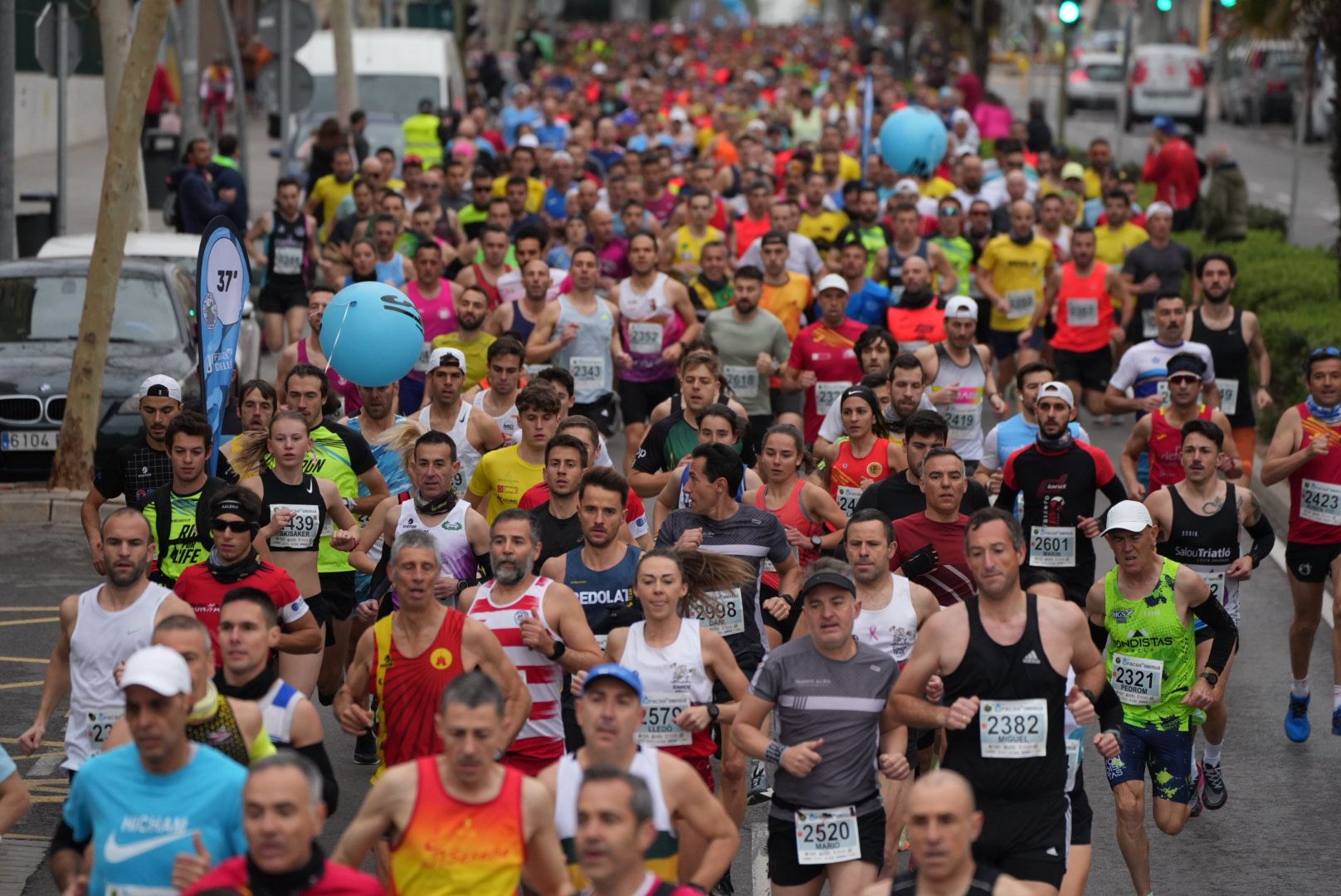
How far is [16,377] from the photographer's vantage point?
15.2 metres

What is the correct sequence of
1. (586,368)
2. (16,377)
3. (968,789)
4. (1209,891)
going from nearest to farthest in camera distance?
(968,789) < (1209,891) < (586,368) < (16,377)

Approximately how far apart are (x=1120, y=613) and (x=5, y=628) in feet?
20.8

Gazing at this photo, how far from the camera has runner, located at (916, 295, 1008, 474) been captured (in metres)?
13.0

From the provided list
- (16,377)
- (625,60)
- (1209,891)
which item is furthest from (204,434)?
(625,60)

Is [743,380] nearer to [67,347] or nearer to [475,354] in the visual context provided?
[475,354]

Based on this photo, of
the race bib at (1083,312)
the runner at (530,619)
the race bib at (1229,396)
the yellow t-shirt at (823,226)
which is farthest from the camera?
the yellow t-shirt at (823,226)

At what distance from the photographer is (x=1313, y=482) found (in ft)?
37.3

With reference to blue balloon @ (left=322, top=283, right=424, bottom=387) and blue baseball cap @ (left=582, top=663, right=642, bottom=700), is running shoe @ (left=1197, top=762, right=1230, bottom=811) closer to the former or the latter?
blue baseball cap @ (left=582, top=663, right=642, bottom=700)

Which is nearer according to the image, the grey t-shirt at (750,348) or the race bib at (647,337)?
the grey t-shirt at (750,348)

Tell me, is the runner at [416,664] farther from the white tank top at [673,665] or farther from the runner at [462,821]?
the runner at [462,821]

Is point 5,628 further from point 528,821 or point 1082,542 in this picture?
point 528,821

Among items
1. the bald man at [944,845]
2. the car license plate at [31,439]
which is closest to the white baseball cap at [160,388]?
the car license plate at [31,439]

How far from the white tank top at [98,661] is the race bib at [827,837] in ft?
7.89

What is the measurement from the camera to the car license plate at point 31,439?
50.0 feet
